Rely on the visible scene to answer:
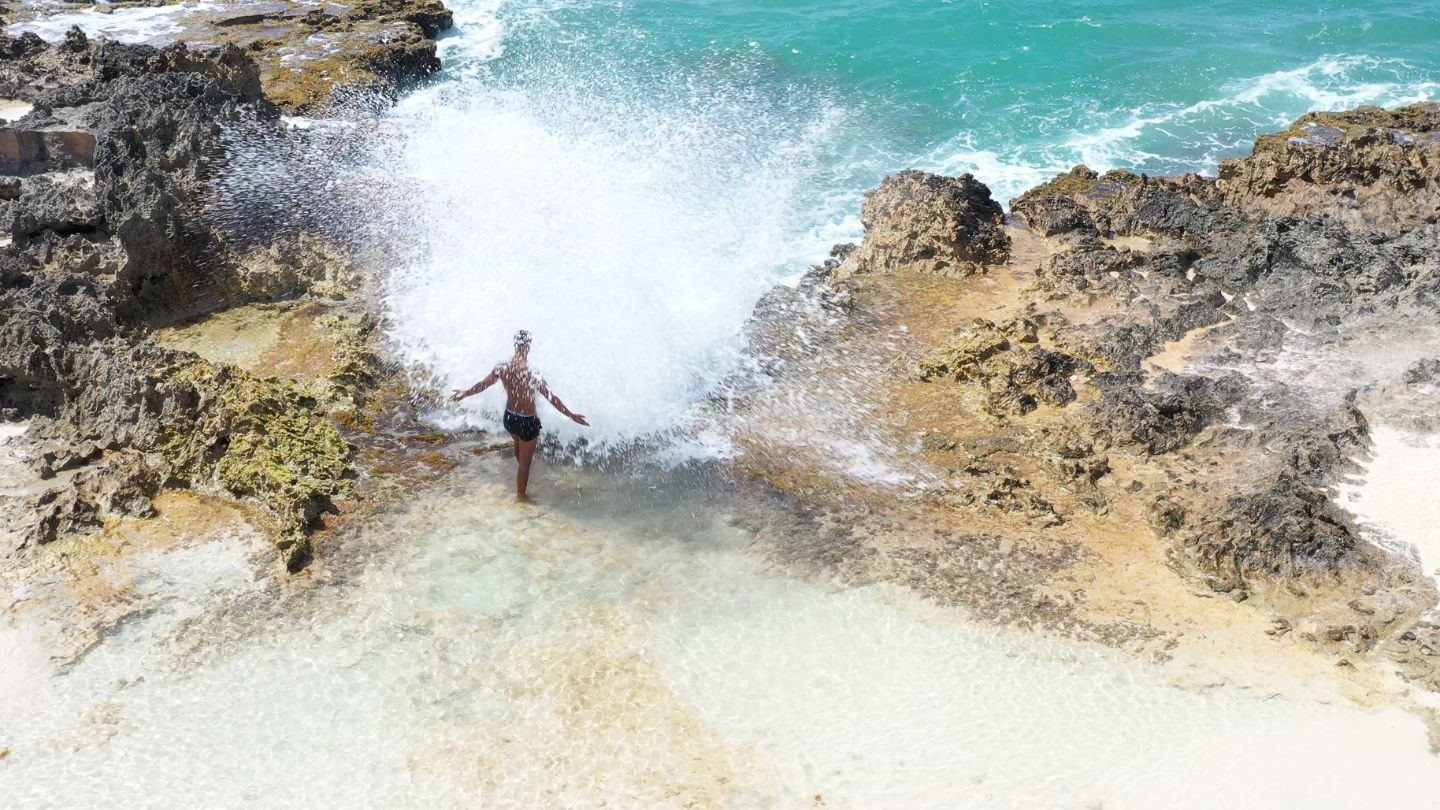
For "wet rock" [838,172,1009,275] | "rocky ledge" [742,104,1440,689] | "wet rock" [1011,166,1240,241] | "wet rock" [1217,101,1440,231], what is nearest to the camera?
"rocky ledge" [742,104,1440,689]

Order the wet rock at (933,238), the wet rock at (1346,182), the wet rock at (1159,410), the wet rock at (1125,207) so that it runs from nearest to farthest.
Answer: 1. the wet rock at (1159,410)
2. the wet rock at (933,238)
3. the wet rock at (1346,182)
4. the wet rock at (1125,207)

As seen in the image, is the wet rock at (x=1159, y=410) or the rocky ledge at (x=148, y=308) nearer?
the rocky ledge at (x=148, y=308)

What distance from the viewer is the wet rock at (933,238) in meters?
14.9

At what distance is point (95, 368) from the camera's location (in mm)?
10750

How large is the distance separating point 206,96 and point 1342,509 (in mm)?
16243

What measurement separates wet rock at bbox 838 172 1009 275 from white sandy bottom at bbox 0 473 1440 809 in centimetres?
722

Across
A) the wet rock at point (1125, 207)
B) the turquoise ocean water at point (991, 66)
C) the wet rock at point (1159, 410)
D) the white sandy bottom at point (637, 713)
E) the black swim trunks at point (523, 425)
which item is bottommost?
the white sandy bottom at point (637, 713)

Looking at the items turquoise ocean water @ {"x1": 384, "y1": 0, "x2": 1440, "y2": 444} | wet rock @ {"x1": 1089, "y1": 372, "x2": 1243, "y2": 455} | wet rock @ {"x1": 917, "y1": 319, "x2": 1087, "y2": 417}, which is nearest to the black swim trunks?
turquoise ocean water @ {"x1": 384, "y1": 0, "x2": 1440, "y2": 444}

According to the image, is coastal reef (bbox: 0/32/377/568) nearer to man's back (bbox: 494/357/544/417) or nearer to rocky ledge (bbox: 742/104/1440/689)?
man's back (bbox: 494/357/544/417)

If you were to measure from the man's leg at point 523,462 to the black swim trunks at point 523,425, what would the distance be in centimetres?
6

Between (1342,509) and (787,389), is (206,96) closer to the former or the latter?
(787,389)

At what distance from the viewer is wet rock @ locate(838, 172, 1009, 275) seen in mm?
14875

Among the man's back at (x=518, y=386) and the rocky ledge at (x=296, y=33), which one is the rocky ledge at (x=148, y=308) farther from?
the rocky ledge at (x=296, y=33)

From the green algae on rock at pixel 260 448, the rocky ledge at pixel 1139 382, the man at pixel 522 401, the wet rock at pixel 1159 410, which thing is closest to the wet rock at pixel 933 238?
the rocky ledge at pixel 1139 382
